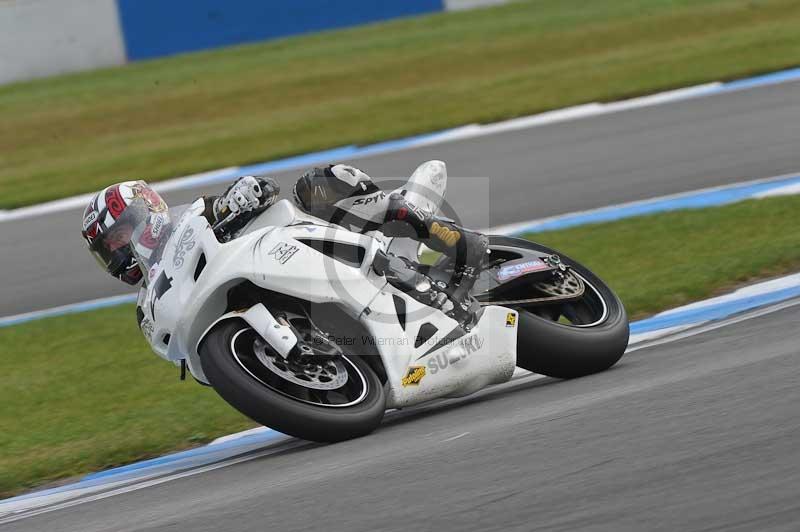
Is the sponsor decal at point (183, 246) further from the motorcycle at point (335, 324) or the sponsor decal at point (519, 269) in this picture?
the sponsor decal at point (519, 269)

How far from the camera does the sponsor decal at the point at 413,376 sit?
4.58m

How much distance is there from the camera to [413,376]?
460cm

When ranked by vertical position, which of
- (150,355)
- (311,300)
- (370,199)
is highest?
(370,199)

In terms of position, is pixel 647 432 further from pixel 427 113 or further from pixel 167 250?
pixel 427 113

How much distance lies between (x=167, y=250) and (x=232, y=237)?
0.29 metres

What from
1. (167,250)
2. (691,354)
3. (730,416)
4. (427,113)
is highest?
(167,250)

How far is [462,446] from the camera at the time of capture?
3.94 meters

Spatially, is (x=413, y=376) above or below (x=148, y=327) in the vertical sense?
below

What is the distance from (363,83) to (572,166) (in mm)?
6444

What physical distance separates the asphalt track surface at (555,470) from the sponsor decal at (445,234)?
26.8 inches

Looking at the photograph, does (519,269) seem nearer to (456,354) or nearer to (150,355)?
(456,354)

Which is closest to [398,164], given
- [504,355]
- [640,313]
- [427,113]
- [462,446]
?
[427,113]

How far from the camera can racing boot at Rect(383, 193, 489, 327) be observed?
4.80 m

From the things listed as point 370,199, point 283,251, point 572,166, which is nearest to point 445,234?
point 370,199
